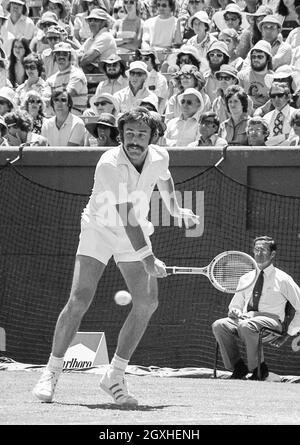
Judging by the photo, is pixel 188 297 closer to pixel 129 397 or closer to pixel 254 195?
pixel 254 195

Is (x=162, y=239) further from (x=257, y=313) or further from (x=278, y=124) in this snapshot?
(x=278, y=124)

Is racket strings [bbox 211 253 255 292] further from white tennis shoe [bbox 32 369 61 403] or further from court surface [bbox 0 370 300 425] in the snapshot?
white tennis shoe [bbox 32 369 61 403]

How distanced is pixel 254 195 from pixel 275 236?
0.45 meters

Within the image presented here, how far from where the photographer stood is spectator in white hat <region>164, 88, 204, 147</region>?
12242 mm

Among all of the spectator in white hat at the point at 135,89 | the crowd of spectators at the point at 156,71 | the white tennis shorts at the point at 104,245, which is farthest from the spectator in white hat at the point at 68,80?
the white tennis shorts at the point at 104,245

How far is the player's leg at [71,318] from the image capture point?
725cm

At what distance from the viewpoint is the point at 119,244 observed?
7.37 meters

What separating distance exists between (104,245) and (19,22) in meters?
10.1

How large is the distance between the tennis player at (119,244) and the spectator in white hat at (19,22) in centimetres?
976
